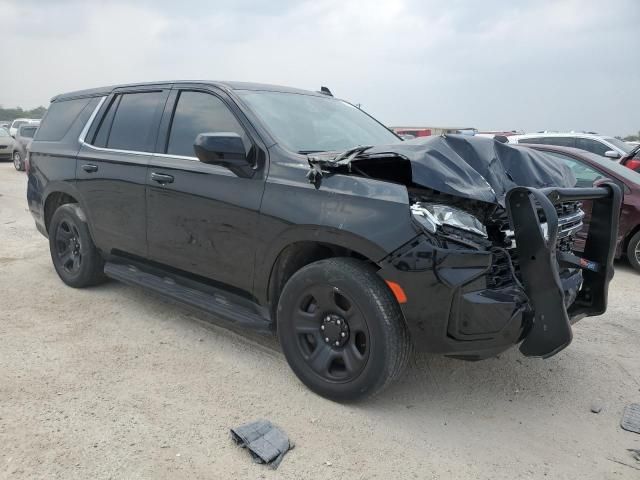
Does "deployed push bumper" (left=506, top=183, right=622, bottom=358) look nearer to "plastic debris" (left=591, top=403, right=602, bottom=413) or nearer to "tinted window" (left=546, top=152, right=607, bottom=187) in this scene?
"plastic debris" (left=591, top=403, right=602, bottom=413)

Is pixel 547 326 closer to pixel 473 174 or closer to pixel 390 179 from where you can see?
pixel 473 174

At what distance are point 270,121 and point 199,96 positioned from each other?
695 mm

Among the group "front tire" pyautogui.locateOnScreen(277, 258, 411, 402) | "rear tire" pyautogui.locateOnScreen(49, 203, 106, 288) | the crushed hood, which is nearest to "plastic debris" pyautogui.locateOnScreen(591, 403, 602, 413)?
"front tire" pyautogui.locateOnScreen(277, 258, 411, 402)

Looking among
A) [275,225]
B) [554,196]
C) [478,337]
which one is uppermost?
[554,196]

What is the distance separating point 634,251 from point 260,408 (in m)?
5.26

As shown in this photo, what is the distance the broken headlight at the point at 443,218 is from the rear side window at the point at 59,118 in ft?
11.8

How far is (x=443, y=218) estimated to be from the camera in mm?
2717

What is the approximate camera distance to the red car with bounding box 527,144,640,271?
6273 mm

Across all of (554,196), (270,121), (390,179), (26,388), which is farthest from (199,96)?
(554,196)

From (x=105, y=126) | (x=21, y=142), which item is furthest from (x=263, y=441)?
(x=21, y=142)

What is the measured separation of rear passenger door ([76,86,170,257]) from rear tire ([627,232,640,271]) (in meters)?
5.46

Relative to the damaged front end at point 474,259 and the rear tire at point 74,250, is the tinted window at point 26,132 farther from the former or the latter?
the damaged front end at point 474,259

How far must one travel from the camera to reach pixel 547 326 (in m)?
2.70

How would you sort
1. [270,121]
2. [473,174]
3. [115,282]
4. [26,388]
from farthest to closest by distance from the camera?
[115,282]
[270,121]
[26,388]
[473,174]
